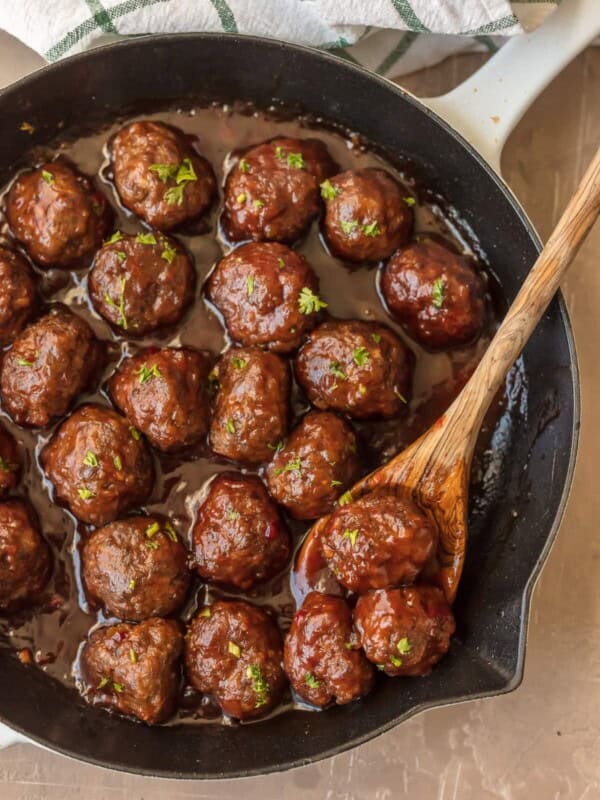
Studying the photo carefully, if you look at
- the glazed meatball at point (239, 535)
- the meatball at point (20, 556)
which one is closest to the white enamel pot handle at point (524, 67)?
the meatball at point (20, 556)

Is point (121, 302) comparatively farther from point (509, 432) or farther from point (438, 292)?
point (509, 432)

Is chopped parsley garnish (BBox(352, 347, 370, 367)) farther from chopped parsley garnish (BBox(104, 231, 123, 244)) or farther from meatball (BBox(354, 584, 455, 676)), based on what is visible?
chopped parsley garnish (BBox(104, 231, 123, 244))

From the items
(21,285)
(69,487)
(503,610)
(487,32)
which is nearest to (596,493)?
(503,610)

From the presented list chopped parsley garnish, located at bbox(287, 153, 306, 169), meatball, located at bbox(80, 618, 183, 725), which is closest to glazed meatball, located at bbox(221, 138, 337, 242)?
chopped parsley garnish, located at bbox(287, 153, 306, 169)

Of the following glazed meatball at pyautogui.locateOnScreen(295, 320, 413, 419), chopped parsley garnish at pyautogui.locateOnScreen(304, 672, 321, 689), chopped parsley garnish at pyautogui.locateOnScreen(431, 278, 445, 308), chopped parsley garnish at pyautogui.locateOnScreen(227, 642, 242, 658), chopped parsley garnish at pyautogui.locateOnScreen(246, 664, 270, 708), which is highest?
chopped parsley garnish at pyautogui.locateOnScreen(431, 278, 445, 308)

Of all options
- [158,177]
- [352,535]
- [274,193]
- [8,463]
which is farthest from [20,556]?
[274,193]
